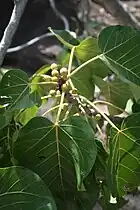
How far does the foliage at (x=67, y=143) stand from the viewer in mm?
537

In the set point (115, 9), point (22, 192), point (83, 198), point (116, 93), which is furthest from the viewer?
point (115, 9)

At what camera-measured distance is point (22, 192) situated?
1.73 ft

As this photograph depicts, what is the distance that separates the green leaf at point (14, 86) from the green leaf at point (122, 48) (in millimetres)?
110

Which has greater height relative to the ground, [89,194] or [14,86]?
[14,86]

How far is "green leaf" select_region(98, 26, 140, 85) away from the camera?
0.65 metres

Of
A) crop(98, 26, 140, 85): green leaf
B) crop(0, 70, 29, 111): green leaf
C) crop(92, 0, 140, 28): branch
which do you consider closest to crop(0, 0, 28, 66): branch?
crop(0, 70, 29, 111): green leaf

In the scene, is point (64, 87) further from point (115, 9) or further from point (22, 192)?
point (115, 9)

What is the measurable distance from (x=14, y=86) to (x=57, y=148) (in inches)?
4.2

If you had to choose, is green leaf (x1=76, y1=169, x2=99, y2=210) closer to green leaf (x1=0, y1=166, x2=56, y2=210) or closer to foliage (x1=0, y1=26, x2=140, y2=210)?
foliage (x1=0, y1=26, x2=140, y2=210)

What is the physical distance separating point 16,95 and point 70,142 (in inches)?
4.0

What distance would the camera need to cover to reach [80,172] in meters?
0.56

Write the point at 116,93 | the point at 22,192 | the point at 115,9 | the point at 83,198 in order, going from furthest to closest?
the point at 115,9, the point at 116,93, the point at 83,198, the point at 22,192

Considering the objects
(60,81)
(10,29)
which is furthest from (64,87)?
(10,29)

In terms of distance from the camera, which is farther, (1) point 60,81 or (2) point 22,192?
(1) point 60,81
